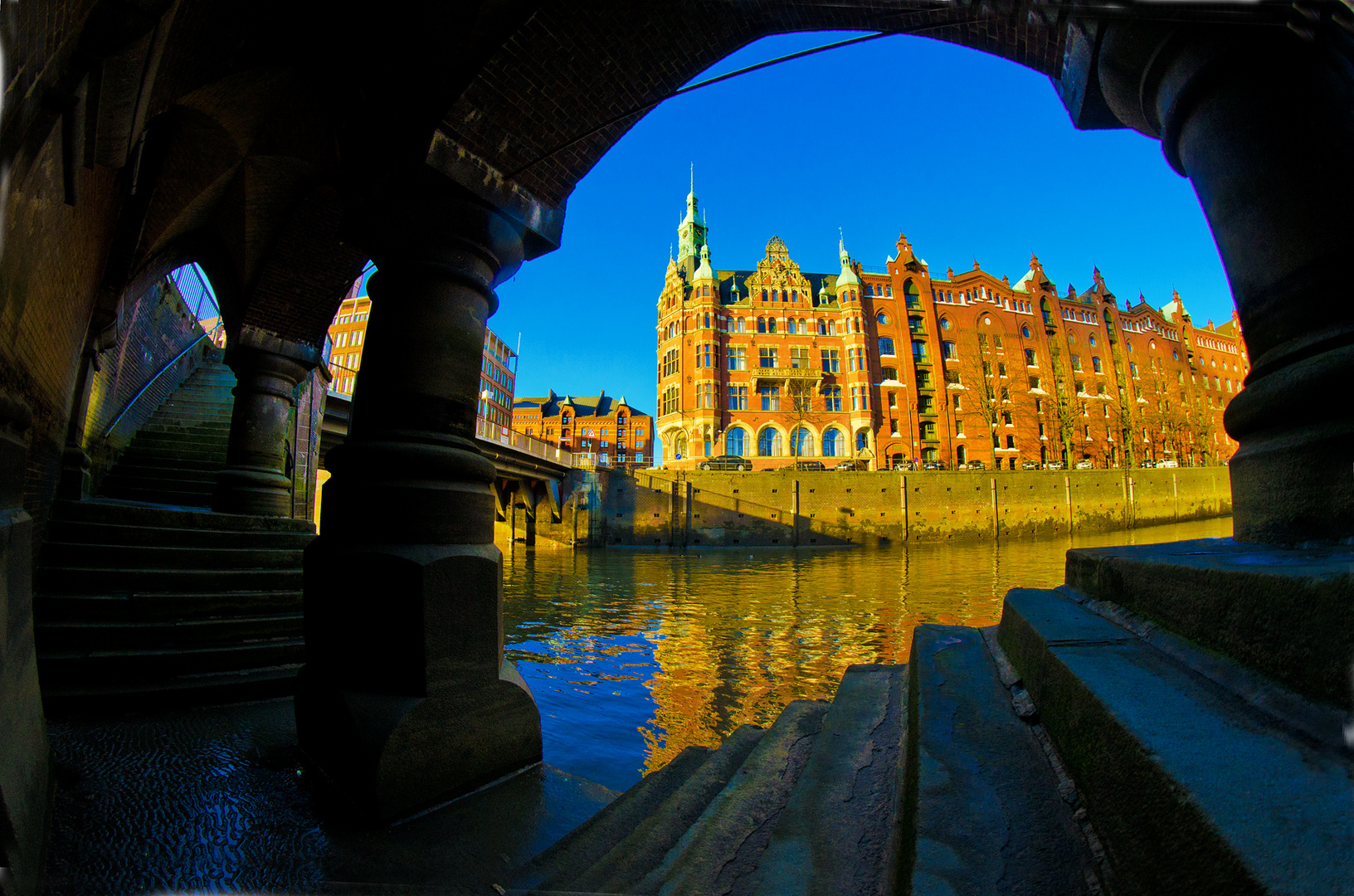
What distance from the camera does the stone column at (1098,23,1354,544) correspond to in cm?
160

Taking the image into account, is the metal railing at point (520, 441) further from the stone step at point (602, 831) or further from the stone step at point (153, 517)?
the stone step at point (602, 831)

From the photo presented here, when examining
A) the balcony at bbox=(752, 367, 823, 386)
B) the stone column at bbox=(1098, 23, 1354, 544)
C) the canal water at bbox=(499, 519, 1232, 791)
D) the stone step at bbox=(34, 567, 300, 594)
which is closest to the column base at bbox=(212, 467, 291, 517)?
the stone step at bbox=(34, 567, 300, 594)

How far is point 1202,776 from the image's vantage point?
2.90ft

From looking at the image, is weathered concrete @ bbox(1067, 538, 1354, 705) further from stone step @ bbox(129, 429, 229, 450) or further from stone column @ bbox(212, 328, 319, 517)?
stone step @ bbox(129, 429, 229, 450)

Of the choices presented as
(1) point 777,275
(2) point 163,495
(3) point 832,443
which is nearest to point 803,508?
(3) point 832,443

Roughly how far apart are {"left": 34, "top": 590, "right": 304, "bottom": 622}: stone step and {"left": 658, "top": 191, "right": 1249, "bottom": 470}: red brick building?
35.6m

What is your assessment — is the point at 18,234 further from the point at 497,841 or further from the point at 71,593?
the point at 497,841

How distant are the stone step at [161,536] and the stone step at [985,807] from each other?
435 cm

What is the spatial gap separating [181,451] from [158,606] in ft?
26.4


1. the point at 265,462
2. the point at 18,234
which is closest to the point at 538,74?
the point at 18,234

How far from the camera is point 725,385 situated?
42062 mm

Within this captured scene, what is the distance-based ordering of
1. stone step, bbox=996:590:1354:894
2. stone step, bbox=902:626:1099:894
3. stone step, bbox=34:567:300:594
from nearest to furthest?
1. stone step, bbox=996:590:1354:894
2. stone step, bbox=902:626:1099:894
3. stone step, bbox=34:567:300:594

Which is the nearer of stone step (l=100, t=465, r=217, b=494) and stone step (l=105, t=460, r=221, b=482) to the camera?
stone step (l=100, t=465, r=217, b=494)

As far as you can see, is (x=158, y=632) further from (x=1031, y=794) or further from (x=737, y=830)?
(x=1031, y=794)
